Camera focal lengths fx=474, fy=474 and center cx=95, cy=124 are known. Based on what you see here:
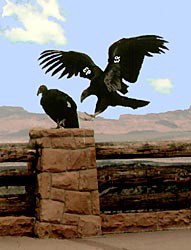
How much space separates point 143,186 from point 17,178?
66.8 inches

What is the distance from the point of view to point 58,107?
18.5 feet

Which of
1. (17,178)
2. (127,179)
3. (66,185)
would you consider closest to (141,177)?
(127,179)

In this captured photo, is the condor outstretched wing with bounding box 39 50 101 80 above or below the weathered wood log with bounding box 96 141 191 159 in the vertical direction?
above

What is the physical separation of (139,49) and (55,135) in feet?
5.54

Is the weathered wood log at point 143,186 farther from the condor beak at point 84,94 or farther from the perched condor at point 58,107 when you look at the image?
the condor beak at point 84,94

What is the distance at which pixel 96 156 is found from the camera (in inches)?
221

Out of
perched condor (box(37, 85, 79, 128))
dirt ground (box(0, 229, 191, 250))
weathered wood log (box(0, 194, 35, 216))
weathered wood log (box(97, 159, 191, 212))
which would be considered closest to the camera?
dirt ground (box(0, 229, 191, 250))

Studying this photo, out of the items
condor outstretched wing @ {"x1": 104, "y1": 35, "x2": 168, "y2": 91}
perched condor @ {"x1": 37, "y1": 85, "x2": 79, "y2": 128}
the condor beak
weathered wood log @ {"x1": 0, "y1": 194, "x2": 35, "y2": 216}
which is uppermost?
condor outstretched wing @ {"x1": 104, "y1": 35, "x2": 168, "y2": 91}

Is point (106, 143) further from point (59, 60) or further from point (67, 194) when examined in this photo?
point (59, 60)

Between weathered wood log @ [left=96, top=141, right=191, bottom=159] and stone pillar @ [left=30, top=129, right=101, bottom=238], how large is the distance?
0.25 metres

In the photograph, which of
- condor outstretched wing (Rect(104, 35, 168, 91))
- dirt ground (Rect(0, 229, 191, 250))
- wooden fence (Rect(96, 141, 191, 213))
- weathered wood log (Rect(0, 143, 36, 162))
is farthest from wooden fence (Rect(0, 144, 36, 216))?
condor outstretched wing (Rect(104, 35, 168, 91))

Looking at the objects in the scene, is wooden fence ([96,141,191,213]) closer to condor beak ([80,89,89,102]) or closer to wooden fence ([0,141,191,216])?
wooden fence ([0,141,191,216])

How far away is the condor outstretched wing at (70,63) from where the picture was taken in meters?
5.96

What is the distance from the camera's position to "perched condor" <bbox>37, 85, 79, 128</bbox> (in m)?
5.61
